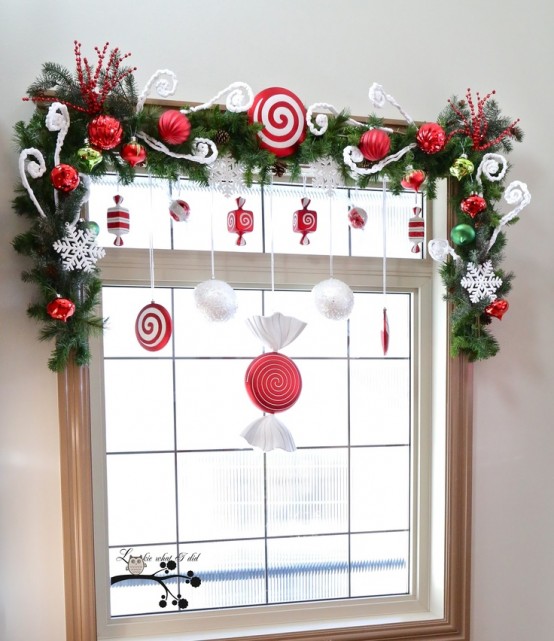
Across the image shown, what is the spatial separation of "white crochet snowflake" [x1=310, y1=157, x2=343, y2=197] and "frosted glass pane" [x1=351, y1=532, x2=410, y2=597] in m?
1.28

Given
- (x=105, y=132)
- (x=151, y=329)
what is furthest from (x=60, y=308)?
(x=105, y=132)

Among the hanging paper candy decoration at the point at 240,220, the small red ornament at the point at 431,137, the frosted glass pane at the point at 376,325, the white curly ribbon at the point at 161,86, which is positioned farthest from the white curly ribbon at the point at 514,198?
the white curly ribbon at the point at 161,86

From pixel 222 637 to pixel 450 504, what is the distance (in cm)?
90

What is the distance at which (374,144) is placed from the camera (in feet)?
6.03

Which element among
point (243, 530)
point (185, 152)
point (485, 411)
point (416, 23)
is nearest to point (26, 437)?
point (243, 530)

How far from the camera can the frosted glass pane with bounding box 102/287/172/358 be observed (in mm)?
2031

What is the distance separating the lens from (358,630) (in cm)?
205

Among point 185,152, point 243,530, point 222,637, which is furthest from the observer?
point 243,530

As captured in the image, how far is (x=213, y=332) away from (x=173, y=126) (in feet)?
2.38

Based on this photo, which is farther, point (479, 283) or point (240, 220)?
point (479, 283)

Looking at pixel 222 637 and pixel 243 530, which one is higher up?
pixel 243 530

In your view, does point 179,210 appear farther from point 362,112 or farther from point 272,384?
point 362,112

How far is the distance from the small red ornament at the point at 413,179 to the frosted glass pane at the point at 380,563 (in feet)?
4.19

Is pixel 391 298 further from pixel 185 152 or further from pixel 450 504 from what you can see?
pixel 185 152
